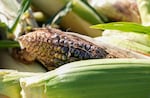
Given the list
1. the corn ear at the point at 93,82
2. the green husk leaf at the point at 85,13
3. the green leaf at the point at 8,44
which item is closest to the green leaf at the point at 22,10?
the green leaf at the point at 8,44

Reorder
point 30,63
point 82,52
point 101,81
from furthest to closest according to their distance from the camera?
point 30,63
point 82,52
point 101,81

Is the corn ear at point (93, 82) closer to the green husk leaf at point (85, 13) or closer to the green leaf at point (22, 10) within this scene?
the green leaf at point (22, 10)

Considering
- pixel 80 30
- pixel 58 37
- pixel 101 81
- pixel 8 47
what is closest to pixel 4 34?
pixel 8 47

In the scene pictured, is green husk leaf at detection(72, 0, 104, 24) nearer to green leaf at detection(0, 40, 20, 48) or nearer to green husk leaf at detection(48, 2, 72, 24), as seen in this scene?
green husk leaf at detection(48, 2, 72, 24)

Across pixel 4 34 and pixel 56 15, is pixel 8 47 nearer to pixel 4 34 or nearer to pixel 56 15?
pixel 4 34

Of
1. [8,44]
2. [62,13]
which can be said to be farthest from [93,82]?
[62,13]

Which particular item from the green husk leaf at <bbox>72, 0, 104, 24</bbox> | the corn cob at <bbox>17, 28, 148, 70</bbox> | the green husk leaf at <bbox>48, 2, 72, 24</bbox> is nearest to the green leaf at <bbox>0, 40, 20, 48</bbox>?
the corn cob at <bbox>17, 28, 148, 70</bbox>
